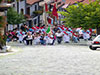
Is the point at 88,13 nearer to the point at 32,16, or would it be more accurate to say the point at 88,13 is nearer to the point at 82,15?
the point at 82,15

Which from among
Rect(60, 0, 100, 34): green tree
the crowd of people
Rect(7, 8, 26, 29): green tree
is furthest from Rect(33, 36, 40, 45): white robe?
Rect(7, 8, 26, 29): green tree

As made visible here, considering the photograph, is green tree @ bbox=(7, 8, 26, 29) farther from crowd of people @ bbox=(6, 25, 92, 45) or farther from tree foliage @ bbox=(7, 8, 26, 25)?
crowd of people @ bbox=(6, 25, 92, 45)

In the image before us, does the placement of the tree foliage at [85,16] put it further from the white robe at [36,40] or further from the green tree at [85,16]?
the white robe at [36,40]

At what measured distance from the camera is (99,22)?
1527 inches

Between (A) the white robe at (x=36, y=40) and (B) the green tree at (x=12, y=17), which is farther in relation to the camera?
(B) the green tree at (x=12, y=17)

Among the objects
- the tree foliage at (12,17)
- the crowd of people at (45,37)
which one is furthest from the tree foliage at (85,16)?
the tree foliage at (12,17)

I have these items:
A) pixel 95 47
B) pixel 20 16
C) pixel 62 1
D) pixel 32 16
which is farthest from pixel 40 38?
pixel 62 1

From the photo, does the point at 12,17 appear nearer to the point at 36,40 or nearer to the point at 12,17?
the point at 12,17

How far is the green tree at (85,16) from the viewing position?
38250 mm

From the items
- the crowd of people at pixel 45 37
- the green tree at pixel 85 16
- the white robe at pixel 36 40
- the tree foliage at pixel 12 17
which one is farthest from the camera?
the tree foliage at pixel 12 17

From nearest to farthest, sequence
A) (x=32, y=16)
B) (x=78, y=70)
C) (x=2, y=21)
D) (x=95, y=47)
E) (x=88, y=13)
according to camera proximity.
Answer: (x=2, y=21) < (x=78, y=70) < (x=95, y=47) < (x=88, y=13) < (x=32, y=16)

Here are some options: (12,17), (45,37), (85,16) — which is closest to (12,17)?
(12,17)

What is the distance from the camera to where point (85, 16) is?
3897 cm

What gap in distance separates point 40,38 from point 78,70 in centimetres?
2439
